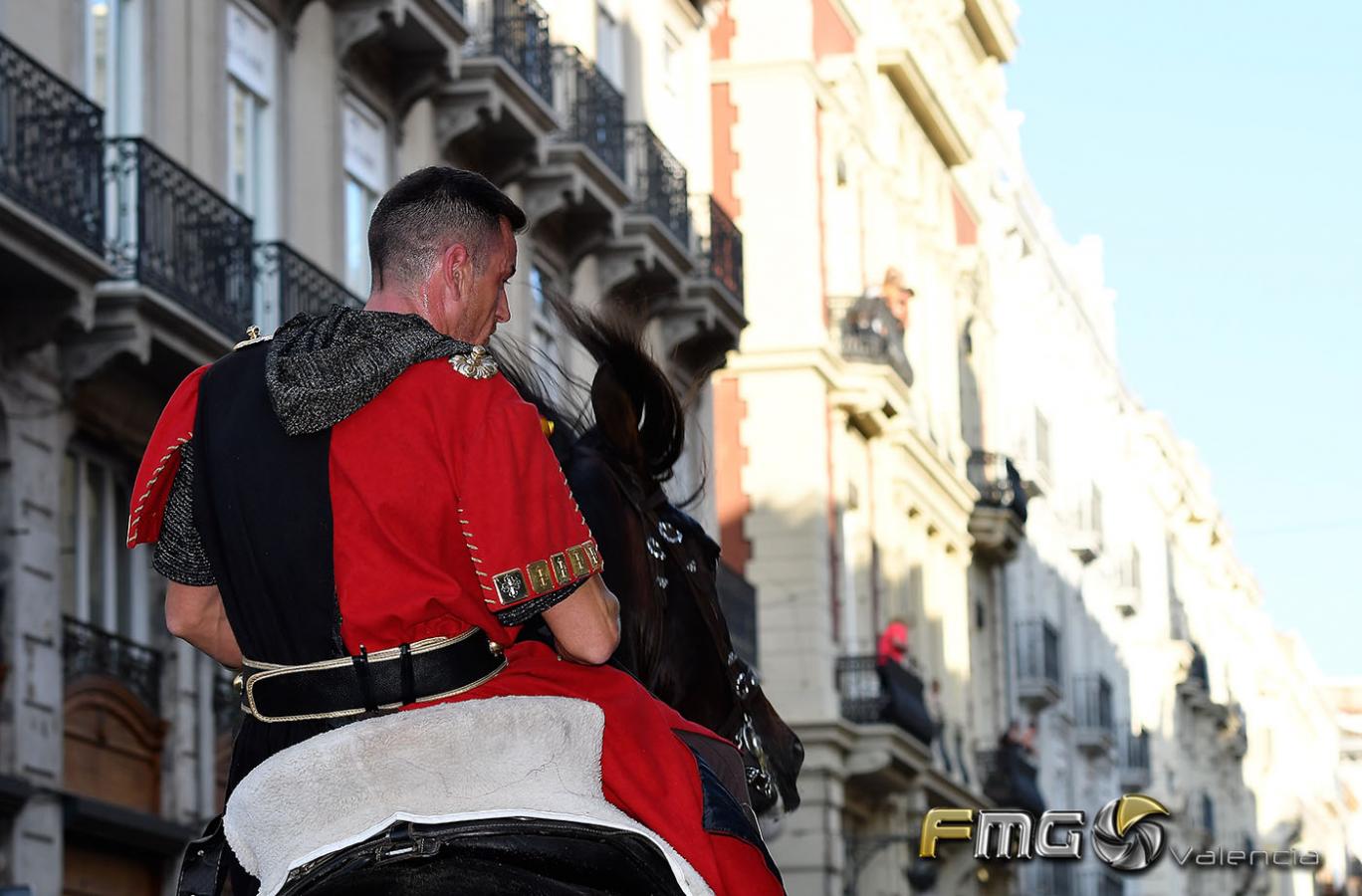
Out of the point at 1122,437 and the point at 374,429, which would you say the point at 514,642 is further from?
the point at 1122,437

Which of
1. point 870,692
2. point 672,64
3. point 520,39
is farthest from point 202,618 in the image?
point 870,692

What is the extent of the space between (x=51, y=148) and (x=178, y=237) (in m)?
1.73

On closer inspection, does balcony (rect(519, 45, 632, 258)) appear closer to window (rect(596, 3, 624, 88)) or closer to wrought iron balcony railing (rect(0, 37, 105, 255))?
window (rect(596, 3, 624, 88))

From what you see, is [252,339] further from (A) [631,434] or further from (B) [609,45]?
(B) [609,45]

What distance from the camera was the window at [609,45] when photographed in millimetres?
27906

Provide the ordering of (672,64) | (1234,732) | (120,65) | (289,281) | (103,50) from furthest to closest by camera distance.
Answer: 1. (1234,732)
2. (672,64)
3. (289,281)
4. (120,65)
5. (103,50)

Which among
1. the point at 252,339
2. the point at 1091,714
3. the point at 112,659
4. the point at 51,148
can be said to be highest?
the point at 1091,714

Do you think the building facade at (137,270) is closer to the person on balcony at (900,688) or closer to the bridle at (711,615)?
the bridle at (711,615)

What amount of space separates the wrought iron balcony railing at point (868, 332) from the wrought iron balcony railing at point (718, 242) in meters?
5.05

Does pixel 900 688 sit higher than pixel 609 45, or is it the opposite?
pixel 609 45

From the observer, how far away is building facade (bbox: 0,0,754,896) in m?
16.3

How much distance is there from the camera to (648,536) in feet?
19.2

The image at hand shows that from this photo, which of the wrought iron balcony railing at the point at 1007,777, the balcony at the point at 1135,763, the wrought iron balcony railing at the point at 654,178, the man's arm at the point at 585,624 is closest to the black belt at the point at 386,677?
the man's arm at the point at 585,624

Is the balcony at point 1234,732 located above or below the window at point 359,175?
above
